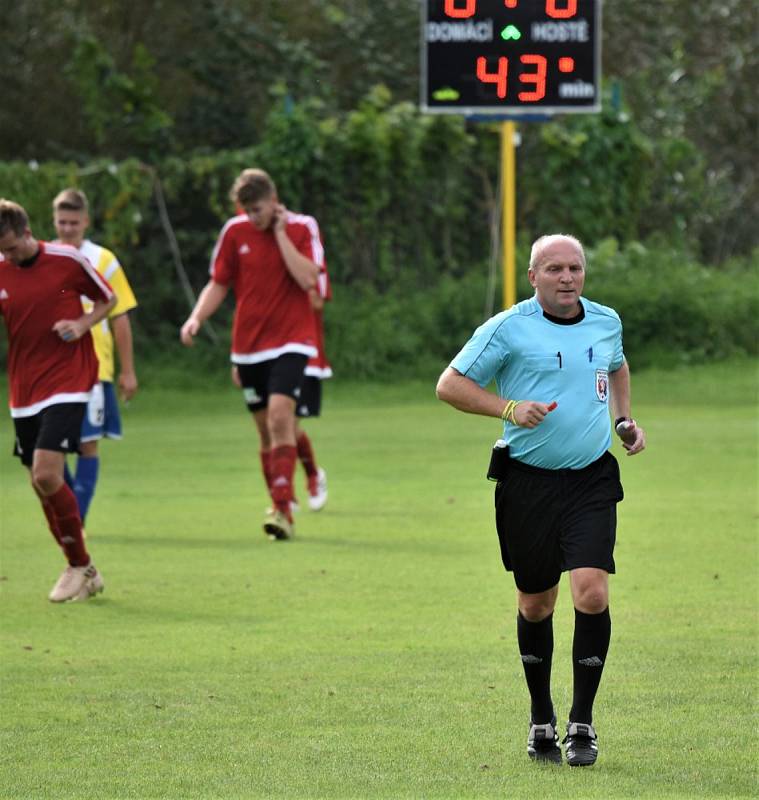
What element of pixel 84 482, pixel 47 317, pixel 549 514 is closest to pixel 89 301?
pixel 84 482

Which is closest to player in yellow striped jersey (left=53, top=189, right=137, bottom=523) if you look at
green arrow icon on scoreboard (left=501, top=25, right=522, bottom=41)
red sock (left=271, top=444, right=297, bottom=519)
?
red sock (left=271, top=444, right=297, bottom=519)

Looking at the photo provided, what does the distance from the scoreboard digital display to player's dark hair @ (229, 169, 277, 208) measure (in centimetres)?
622

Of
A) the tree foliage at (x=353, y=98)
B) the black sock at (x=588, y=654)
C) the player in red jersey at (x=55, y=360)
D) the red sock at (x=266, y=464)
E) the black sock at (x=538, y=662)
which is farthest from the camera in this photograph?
the tree foliage at (x=353, y=98)

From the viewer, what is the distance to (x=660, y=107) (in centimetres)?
3541

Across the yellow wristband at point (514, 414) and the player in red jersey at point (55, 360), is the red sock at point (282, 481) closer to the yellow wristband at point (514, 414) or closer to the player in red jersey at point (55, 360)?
the player in red jersey at point (55, 360)

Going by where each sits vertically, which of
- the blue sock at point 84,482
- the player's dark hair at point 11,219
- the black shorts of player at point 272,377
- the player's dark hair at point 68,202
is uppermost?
the player's dark hair at point 11,219

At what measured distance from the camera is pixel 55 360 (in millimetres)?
10328

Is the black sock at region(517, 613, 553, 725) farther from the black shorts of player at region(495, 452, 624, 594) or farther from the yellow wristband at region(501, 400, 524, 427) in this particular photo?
the yellow wristband at region(501, 400, 524, 427)

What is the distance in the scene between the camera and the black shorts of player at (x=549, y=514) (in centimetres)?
663

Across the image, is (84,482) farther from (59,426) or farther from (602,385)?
(602,385)

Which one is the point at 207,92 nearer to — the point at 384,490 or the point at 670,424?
the point at 670,424

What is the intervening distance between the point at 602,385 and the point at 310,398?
767 cm

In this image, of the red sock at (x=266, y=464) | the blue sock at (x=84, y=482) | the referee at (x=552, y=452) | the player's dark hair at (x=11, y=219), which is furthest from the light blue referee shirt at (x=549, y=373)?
the red sock at (x=266, y=464)

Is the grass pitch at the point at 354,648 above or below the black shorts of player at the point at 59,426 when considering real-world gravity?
below
